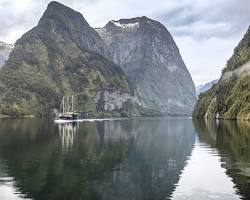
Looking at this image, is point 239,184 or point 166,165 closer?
point 239,184

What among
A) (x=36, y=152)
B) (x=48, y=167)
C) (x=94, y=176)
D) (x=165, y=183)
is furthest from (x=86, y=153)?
(x=165, y=183)

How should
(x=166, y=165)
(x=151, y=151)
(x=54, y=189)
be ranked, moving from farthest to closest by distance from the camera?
(x=151, y=151) < (x=166, y=165) < (x=54, y=189)

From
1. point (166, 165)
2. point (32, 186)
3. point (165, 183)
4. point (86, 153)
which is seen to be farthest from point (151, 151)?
point (32, 186)

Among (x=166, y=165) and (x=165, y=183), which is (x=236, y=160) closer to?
(x=166, y=165)

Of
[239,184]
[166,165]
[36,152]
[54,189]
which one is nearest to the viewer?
[54,189]

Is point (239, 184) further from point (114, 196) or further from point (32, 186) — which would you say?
point (32, 186)

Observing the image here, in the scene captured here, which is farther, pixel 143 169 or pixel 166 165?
pixel 166 165

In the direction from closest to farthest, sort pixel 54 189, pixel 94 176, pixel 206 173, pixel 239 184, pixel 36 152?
pixel 54 189 < pixel 239 184 < pixel 94 176 < pixel 206 173 < pixel 36 152

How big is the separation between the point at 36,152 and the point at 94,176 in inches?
1031

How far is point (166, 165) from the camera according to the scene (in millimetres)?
58031

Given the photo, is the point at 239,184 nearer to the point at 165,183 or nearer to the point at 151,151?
the point at 165,183

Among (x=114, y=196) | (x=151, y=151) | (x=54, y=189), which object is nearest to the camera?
(x=114, y=196)

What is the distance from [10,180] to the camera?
44.9m

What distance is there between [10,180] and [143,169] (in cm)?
1677
